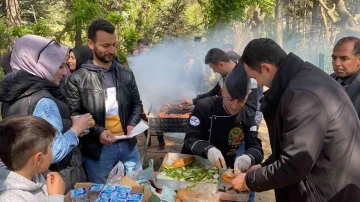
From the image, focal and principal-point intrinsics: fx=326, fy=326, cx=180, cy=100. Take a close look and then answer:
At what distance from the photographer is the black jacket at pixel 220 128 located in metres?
2.64

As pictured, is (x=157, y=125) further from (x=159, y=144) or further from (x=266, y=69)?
(x=266, y=69)

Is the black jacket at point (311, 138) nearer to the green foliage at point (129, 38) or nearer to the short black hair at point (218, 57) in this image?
the short black hair at point (218, 57)

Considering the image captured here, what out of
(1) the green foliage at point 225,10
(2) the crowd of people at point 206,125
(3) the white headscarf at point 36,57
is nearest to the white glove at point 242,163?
(2) the crowd of people at point 206,125

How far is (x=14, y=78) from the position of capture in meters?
1.98

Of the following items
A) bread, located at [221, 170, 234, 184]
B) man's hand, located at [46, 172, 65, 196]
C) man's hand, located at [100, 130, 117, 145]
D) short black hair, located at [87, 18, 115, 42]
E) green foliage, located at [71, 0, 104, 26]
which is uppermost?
green foliage, located at [71, 0, 104, 26]

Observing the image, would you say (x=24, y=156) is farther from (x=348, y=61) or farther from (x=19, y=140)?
(x=348, y=61)

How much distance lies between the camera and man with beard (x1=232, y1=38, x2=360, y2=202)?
1657 mm

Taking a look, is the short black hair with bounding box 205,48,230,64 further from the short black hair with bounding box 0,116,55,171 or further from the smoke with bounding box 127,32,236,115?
the short black hair with bounding box 0,116,55,171

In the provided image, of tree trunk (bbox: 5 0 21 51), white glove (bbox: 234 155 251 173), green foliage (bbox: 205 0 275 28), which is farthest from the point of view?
green foliage (bbox: 205 0 275 28)

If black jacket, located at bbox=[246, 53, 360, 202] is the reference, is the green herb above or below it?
below

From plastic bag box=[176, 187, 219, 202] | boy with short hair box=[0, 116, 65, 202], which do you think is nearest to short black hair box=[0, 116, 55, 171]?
boy with short hair box=[0, 116, 65, 202]

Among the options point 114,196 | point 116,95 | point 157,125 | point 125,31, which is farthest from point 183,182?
point 125,31

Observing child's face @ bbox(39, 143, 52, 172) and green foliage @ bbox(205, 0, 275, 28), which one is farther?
green foliage @ bbox(205, 0, 275, 28)

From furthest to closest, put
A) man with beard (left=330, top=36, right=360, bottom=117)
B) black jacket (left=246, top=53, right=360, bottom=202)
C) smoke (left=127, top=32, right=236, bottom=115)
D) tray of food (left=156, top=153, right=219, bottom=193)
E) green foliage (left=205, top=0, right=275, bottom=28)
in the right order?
green foliage (left=205, top=0, right=275, bottom=28)
smoke (left=127, top=32, right=236, bottom=115)
man with beard (left=330, top=36, right=360, bottom=117)
tray of food (left=156, top=153, right=219, bottom=193)
black jacket (left=246, top=53, right=360, bottom=202)
